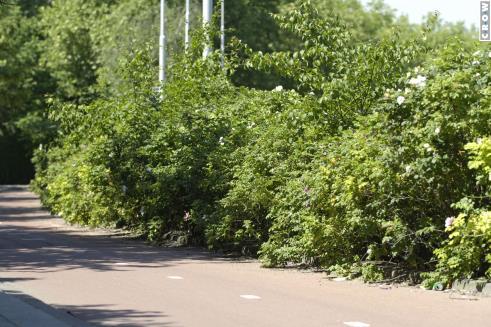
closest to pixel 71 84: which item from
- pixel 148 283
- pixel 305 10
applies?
pixel 305 10

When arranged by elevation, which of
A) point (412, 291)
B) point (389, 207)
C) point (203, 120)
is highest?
point (203, 120)

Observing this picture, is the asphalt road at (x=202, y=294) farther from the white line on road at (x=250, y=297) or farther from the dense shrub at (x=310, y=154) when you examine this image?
the dense shrub at (x=310, y=154)

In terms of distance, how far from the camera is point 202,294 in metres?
11.5

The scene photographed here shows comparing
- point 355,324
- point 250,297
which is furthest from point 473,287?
Answer: point 250,297

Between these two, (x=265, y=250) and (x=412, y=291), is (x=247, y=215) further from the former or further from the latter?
(x=412, y=291)

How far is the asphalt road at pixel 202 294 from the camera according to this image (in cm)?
961

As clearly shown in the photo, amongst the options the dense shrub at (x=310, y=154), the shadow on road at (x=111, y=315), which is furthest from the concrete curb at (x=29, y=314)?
the dense shrub at (x=310, y=154)

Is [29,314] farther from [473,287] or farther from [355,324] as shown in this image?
[473,287]

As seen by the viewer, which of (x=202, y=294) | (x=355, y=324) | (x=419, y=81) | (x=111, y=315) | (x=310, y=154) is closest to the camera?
(x=355, y=324)

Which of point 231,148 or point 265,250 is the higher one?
point 231,148

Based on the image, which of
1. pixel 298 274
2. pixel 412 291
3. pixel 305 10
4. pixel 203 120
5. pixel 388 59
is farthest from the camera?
pixel 203 120

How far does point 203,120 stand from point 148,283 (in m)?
6.60

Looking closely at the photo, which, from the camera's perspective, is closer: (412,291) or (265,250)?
(412,291)

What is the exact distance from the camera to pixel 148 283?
1251 centimetres
